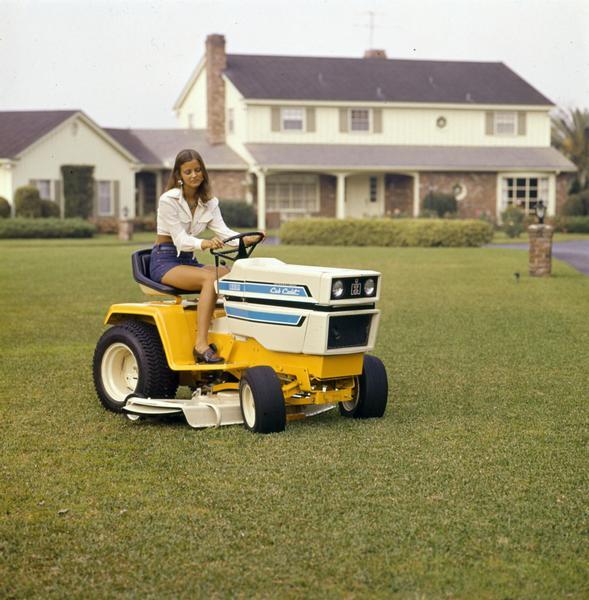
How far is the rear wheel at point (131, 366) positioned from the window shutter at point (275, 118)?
4181cm

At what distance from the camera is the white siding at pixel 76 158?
155 ft

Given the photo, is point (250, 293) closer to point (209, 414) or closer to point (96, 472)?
point (209, 414)

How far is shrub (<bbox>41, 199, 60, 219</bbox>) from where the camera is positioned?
46.4 metres

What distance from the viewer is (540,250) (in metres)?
23.1

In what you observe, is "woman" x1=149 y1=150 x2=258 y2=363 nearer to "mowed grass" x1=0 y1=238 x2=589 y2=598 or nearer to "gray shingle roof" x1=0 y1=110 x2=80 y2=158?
"mowed grass" x1=0 y1=238 x2=589 y2=598

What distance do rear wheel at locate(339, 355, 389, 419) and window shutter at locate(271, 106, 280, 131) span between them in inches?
1668

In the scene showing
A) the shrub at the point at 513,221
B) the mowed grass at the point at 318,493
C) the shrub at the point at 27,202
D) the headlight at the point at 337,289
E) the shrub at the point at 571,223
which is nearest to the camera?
the mowed grass at the point at 318,493

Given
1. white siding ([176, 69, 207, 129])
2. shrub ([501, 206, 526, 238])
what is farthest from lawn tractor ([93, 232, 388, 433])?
white siding ([176, 69, 207, 129])

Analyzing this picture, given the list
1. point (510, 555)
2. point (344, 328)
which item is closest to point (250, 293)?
point (344, 328)

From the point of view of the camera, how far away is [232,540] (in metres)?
5.52

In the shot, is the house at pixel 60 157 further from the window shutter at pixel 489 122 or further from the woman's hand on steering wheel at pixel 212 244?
the woman's hand on steering wheel at pixel 212 244

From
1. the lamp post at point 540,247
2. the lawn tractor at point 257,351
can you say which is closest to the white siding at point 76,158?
the lamp post at point 540,247

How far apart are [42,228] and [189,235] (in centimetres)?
3504

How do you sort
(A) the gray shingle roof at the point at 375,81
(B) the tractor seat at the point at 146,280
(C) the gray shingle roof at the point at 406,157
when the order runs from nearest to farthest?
(B) the tractor seat at the point at 146,280, (C) the gray shingle roof at the point at 406,157, (A) the gray shingle roof at the point at 375,81
